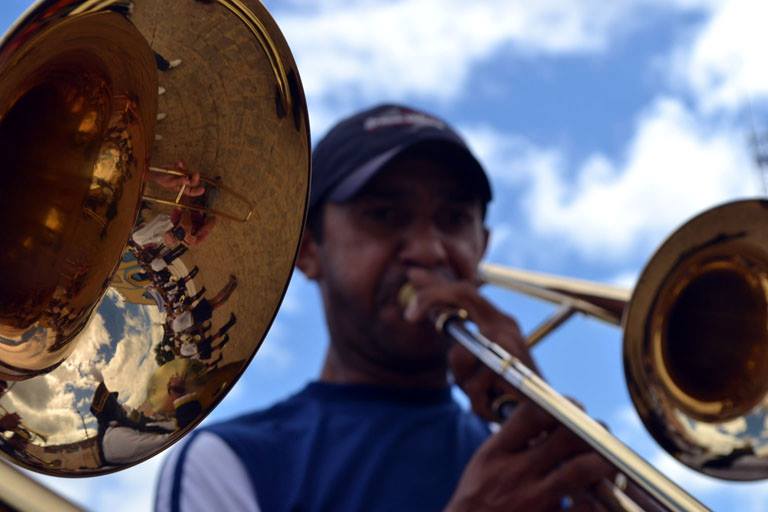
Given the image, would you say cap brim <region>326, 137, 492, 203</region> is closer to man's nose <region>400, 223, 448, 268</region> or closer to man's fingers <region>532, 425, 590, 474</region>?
man's nose <region>400, 223, 448, 268</region>

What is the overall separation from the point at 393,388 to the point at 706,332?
0.78 metres

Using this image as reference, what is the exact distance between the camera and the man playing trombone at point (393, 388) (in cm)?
184

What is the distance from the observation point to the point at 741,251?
7.21 feet

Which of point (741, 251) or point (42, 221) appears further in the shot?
point (741, 251)

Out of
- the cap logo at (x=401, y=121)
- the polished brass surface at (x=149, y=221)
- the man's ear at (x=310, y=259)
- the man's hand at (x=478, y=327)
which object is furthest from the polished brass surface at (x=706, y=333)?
the polished brass surface at (x=149, y=221)

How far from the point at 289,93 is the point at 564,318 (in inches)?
66.0

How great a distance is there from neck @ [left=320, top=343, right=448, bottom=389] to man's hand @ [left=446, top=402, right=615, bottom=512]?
563 millimetres

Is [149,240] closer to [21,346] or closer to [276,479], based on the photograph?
[21,346]

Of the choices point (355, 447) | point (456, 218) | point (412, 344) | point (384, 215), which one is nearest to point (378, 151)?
point (384, 215)

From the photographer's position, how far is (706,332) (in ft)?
7.27

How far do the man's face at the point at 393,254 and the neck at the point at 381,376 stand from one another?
11mm

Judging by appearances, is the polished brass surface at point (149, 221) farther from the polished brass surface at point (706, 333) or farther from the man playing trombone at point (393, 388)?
the polished brass surface at point (706, 333)

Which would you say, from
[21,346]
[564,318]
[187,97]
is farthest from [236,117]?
[564,318]

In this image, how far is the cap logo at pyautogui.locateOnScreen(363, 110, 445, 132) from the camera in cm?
257
